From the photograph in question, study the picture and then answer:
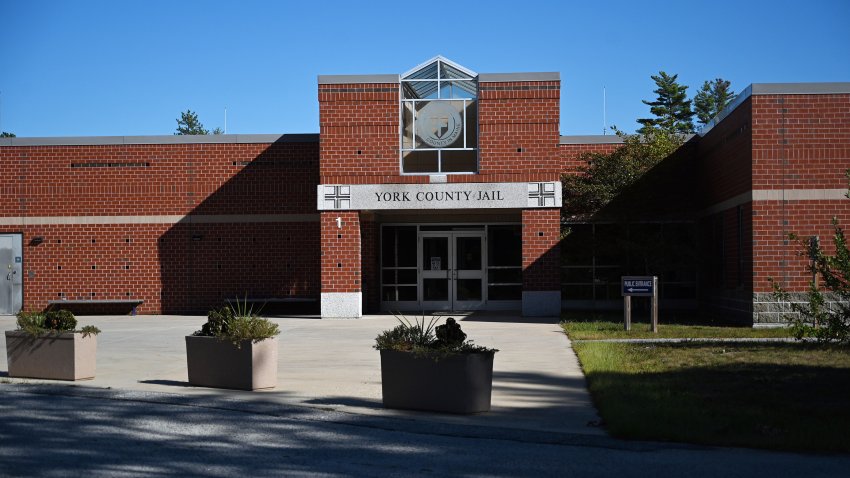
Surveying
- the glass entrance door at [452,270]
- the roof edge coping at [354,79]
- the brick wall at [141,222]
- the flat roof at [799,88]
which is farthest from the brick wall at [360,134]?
the flat roof at [799,88]

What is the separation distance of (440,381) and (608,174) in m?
18.2

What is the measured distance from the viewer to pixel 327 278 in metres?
25.8

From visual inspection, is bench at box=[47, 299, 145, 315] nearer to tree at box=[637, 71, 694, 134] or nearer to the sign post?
the sign post

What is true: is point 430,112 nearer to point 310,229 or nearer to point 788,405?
point 310,229

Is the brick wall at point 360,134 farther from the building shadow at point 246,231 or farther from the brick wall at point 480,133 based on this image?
the building shadow at point 246,231

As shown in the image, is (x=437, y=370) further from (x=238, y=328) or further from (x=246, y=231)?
(x=246, y=231)

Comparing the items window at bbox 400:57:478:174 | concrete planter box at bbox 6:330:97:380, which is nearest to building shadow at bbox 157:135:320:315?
window at bbox 400:57:478:174

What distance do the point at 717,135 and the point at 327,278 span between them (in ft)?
36.3

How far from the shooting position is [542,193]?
2548 cm

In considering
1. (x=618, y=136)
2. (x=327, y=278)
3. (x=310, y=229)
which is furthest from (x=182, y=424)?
(x=618, y=136)

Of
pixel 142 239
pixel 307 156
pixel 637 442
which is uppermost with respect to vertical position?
pixel 307 156

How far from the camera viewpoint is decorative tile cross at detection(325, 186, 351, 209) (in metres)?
25.6

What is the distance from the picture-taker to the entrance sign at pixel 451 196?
25.4 meters

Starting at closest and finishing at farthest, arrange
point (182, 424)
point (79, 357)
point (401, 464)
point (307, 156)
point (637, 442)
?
point (401, 464), point (637, 442), point (182, 424), point (79, 357), point (307, 156)
